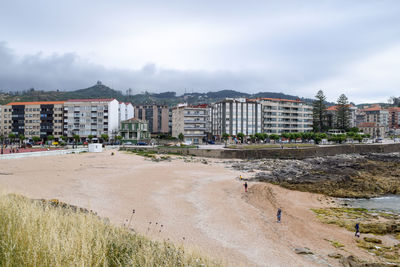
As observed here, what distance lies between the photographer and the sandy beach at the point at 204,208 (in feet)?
44.5

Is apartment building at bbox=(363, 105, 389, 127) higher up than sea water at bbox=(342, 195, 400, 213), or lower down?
higher up

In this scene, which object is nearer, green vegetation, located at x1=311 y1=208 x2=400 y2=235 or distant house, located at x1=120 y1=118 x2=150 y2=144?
green vegetation, located at x1=311 y1=208 x2=400 y2=235

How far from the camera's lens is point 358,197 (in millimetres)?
26844

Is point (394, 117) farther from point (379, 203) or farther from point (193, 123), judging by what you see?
point (379, 203)

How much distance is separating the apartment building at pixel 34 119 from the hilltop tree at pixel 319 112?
337 feet

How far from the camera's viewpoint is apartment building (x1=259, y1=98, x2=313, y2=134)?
3900 inches

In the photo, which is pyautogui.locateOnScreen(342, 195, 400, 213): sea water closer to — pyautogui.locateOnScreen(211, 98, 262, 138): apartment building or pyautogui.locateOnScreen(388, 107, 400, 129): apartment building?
pyautogui.locateOnScreen(211, 98, 262, 138): apartment building

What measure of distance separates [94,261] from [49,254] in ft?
2.95

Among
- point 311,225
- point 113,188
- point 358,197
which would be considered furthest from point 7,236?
point 358,197

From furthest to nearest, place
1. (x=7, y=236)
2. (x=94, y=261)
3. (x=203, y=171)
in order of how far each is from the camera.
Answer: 1. (x=203, y=171)
2. (x=7, y=236)
3. (x=94, y=261)

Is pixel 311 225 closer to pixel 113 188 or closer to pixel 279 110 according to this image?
pixel 113 188

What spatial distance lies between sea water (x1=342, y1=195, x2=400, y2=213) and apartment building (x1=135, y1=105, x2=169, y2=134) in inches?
4332

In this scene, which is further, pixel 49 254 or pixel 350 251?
pixel 350 251

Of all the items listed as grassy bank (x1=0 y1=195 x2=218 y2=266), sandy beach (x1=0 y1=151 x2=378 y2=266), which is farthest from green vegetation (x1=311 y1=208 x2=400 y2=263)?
grassy bank (x1=0 y1=195 x2=218 y2=266)
